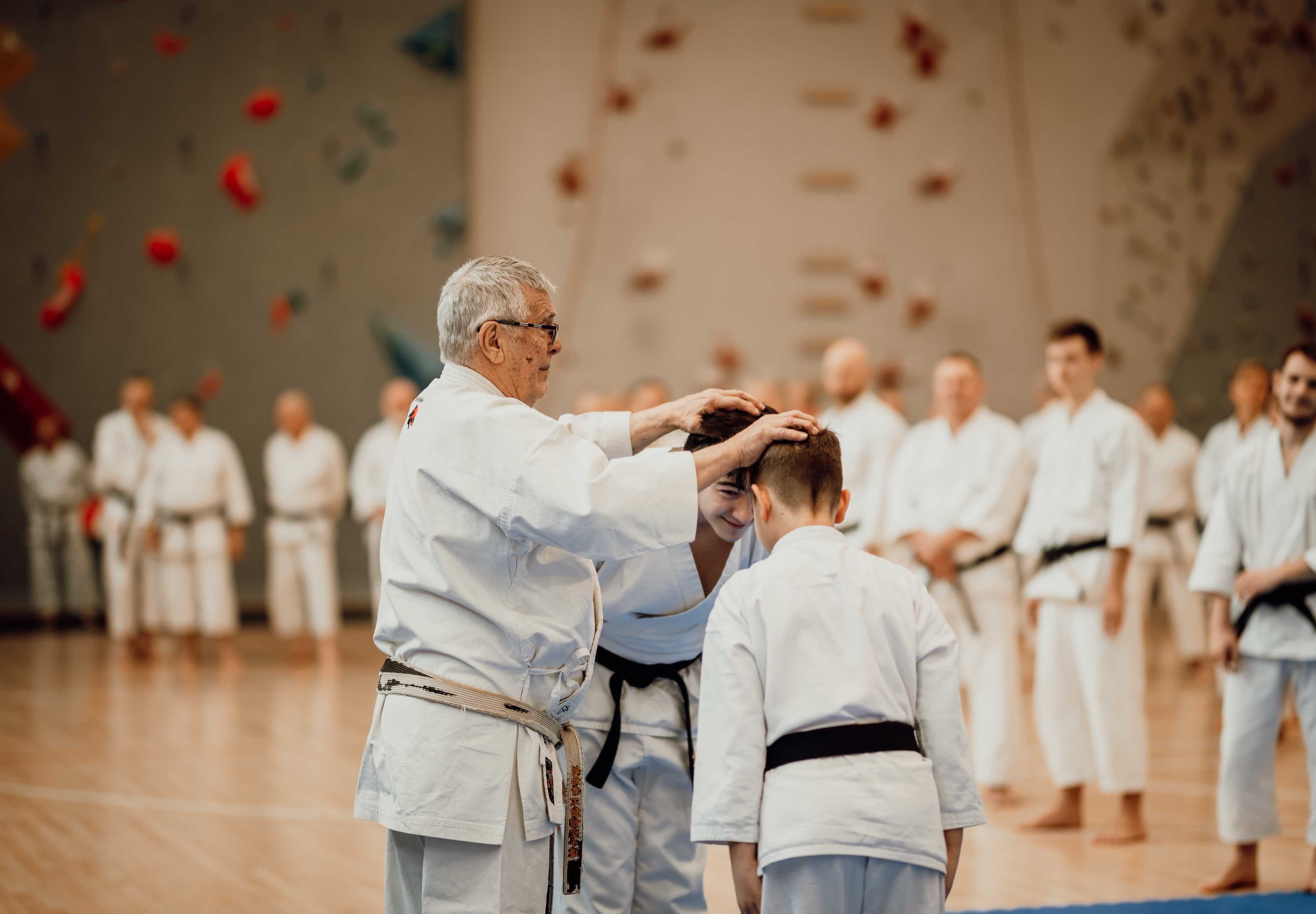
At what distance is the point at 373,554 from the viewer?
8.84 m

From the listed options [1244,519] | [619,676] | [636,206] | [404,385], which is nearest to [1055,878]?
[1244,519]

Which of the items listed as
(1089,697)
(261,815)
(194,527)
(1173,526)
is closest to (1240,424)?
(1173,526)

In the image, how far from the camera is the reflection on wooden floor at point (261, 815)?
144 inches

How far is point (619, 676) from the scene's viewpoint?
96.0 inches

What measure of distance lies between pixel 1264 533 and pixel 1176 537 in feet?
15.4

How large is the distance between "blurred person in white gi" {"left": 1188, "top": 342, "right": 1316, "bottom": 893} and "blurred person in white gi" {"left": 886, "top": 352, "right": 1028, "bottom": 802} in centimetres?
120

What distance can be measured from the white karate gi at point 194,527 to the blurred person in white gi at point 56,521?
1992mm

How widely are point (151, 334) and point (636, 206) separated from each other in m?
4.23

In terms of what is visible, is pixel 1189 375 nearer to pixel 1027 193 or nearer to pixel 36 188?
pixel 1027 193

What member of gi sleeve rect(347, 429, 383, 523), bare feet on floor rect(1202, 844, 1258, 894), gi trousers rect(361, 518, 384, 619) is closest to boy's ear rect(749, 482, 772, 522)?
bare feet on floor rect(1202, 844, 1258, 894)

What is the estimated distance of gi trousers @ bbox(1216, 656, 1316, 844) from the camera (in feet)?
11.8

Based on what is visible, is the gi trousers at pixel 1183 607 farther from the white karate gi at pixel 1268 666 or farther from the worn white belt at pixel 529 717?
the worn white belt at pixel 529 717

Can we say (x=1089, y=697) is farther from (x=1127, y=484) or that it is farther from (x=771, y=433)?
(x=771, y=433)

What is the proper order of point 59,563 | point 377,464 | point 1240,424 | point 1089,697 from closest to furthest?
point 1089,697 → point 1240,424 → point 377,464 → point 59,563
